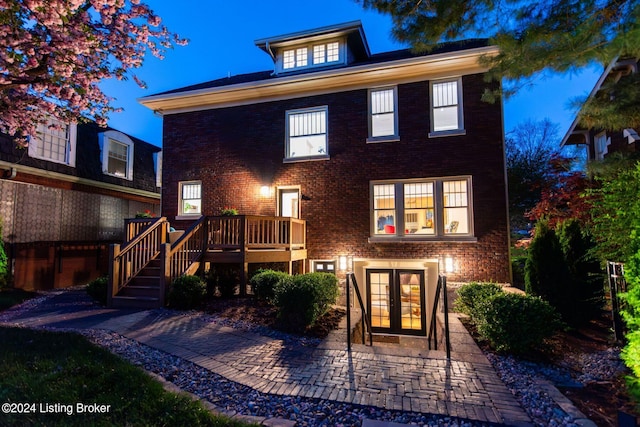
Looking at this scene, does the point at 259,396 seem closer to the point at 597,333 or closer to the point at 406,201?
the point at 597,333

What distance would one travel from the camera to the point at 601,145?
1226cm

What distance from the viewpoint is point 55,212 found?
37.9 ft

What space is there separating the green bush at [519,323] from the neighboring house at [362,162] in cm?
411

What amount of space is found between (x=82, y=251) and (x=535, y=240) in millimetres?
14892

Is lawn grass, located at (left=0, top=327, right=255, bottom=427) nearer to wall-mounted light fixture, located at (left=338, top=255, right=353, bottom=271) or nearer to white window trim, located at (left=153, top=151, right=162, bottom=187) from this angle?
wall-mounted light fixture, located at (left=338, top=255, right=353, bottom=271)

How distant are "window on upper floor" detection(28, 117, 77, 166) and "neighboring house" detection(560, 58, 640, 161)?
15.3m

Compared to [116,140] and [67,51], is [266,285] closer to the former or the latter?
[67,51]

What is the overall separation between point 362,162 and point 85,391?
8.50 metres

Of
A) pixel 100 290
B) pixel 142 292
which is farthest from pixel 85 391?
pixel 100 290

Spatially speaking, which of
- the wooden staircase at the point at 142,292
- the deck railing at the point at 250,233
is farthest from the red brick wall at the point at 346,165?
the wooden staircase at the point at 142,292

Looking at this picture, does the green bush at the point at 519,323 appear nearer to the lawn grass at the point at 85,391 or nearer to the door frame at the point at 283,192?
the lawn grass at the point at 85,391

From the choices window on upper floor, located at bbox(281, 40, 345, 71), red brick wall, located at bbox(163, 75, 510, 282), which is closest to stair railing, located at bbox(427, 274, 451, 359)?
red brick wall, located at bbox(163, 75, 510, 282)

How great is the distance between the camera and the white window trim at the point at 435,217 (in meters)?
9.17

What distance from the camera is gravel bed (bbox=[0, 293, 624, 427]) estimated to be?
3.15 meters
